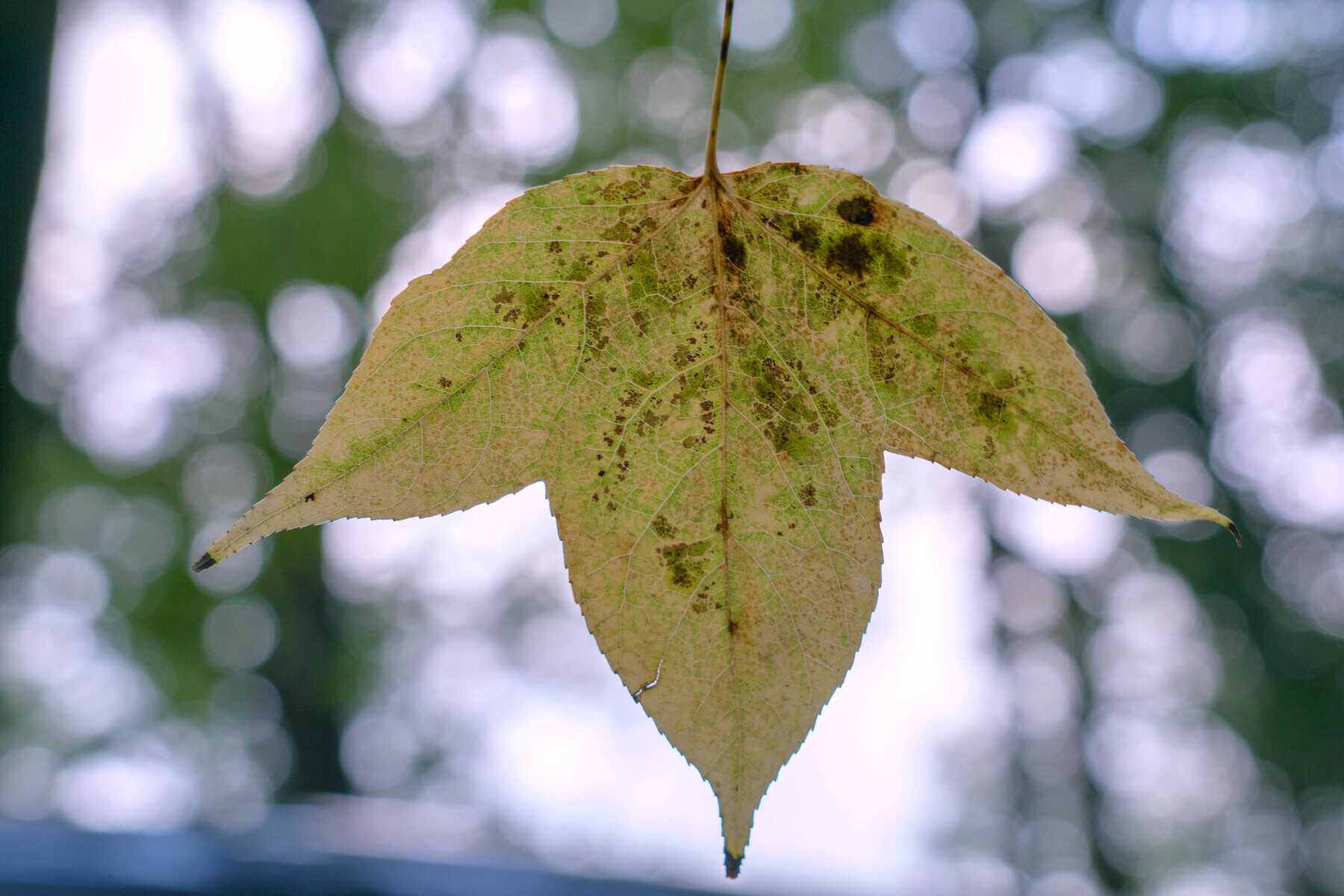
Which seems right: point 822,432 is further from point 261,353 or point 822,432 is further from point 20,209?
point 261,353

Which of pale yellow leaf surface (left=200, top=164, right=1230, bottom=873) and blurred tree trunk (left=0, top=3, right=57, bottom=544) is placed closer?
pale yellow leaf surface (left=200, top=164, right=1230, bottom=873)

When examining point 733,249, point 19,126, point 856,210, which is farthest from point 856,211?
point 19,126

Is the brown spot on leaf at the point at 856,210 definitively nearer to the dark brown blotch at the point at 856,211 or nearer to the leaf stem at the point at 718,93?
the dark brown blotch at the point at 856,211

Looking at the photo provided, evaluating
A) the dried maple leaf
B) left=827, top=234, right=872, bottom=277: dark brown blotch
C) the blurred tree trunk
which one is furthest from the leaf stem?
the blurred tree trunk

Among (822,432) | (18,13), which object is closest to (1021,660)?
(822,432)

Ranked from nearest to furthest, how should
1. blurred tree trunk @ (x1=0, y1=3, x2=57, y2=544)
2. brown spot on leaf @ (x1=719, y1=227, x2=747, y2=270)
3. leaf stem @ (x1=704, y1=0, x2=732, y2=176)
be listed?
leaf stem @ (x1=704, y1=0, x2=732, y2=176) < brown spot on leaf @ (x1=719, y1=227, x2=747, y2=270) < blurred tree trunk @ (x1=0, y1=3, x2=57, y2=544)

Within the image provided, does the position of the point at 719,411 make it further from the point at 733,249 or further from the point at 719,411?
the point at 733,249

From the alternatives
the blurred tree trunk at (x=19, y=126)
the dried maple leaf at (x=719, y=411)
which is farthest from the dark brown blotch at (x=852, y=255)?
the blurred tree trunk at (x=19, y=126)

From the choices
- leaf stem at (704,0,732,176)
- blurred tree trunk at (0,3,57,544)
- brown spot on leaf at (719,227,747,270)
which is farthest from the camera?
blurred tree trunk at (0,3,57,544)

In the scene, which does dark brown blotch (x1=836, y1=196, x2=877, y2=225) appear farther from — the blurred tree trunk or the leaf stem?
the blurred tree trunk
